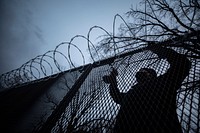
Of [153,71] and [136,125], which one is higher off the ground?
[153,71]

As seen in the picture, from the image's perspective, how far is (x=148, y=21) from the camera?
8.80 meters

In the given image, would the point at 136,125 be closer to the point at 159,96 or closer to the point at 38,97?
the point at 159,96

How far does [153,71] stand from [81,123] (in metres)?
1.18

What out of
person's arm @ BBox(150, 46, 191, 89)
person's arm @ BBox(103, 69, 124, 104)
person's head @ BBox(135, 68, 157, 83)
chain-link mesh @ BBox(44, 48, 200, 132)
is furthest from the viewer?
person's head @ BBox(135, 68, 157, 83)

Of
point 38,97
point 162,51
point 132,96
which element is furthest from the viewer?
point 38,97

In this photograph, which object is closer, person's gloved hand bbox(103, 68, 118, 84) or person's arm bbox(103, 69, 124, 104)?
person's arm bbox(103, 69, 124, 104)

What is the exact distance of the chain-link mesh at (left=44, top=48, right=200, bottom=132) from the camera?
1.28 metres

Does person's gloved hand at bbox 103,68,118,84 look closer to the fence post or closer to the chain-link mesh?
the chain-link mesh

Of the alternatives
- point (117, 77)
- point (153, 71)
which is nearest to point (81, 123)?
point (117, 77)

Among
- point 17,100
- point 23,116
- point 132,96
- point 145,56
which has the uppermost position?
point 145,56

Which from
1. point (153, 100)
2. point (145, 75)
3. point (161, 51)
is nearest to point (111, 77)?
point (145, 75)

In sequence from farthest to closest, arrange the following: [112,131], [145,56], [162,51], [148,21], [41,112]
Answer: [148,21] → [41,112] → [145,56] → [162,51] → [112,131]

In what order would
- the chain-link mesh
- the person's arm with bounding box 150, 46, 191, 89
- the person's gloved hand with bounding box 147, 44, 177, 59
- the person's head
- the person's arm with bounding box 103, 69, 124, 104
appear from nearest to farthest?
the chain-link mesh < the person's arm with bounding box 150, 46, 191, 89 < the person's arm with bounding box 103, 69, 124, 104 < the person's head < the person's gloved hand with bounding box 147, 44, 177, 59

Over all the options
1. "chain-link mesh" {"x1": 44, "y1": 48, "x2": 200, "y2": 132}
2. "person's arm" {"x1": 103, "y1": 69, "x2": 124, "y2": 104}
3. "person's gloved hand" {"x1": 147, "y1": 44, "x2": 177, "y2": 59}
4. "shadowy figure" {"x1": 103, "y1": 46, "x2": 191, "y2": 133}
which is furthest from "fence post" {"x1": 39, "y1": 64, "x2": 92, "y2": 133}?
"person's gloved hand" {"x1": 147, "y1": 44, "x2": 177, "y2": 59}
